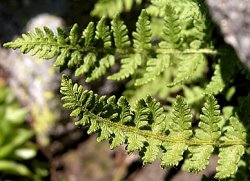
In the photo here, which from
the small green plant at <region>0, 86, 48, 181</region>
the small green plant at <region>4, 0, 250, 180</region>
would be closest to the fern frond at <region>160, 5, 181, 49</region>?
the small green plant at <region>4, 0, 250, 180</region>

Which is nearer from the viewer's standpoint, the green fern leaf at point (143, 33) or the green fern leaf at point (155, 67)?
the green fern leaf at point (143, 33)

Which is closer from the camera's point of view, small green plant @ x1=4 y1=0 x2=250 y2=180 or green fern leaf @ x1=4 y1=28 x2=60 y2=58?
small green plant @ x1=4 y1=0 x2=250 y2=180

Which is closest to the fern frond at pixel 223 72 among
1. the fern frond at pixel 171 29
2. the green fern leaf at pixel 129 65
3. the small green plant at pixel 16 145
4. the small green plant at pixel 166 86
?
the small green plant at pixel 166 86

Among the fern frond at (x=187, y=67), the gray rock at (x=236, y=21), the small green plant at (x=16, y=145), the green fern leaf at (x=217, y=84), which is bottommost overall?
the small green plant at (x=16, y=145)

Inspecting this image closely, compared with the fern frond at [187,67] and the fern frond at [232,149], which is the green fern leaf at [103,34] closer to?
the fern frond at [187,67]

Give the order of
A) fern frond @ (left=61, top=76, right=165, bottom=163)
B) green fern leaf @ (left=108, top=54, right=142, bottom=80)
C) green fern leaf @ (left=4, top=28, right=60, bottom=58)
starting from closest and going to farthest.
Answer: fern frond @ (left=61, top=76, right=165, bottom=163) < green fern leaf @ (left=4, top=28, right=60, bottom=58) < green fern leaf @ (left=108, top=54, right=142, bottom=80)

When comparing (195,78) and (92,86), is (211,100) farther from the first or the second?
(92,86)

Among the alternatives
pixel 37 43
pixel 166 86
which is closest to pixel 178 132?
pixel 166 86

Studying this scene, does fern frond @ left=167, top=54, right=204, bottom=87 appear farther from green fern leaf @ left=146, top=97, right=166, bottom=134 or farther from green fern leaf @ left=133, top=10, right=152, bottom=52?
green fern leaf @ left=146, top=97, right=166, bottom=134
